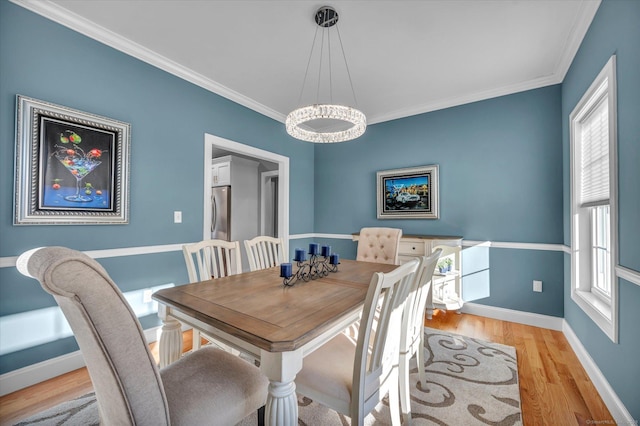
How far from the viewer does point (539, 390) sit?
1.83 metres

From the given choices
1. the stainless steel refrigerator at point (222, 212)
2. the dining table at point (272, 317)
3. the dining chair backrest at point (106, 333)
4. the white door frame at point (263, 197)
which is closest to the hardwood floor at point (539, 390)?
the dining table at point (272, 317)

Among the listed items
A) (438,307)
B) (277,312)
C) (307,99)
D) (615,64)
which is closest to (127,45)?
(307,99)

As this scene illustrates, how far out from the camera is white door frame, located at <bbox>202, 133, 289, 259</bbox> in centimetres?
301

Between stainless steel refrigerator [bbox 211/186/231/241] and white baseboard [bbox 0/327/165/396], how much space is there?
3.20 m

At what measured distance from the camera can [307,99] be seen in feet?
11.3

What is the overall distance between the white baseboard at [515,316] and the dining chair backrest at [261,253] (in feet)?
7.87

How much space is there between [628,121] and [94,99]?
3.57 meters

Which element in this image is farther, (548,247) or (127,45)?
(548,247)

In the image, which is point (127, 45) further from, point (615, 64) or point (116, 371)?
point (615, 64)

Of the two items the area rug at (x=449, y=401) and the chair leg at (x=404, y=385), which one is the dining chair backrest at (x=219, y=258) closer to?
the area rug at (x=449, y=401)

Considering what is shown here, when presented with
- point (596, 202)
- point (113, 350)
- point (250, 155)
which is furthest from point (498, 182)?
point (113, 350)

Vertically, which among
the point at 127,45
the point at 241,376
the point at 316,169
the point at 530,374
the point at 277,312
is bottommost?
the point at 530,374

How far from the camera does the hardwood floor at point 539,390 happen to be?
5.22 ft

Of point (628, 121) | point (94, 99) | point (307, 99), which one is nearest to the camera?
point (628, 121)
